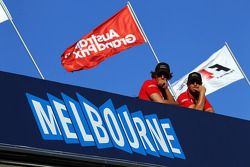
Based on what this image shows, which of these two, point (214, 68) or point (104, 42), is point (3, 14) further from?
point (214, 68)

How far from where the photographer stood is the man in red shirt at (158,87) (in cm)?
795

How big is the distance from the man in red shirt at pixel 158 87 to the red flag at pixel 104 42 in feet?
18.2

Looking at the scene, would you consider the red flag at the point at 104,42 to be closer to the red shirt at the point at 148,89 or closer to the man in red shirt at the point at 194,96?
the man in red shirt at the point at 194,96

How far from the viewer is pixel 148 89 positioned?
7957mm

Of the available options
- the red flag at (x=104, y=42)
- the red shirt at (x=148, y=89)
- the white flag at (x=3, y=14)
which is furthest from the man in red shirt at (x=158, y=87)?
the red flag at (x=104, y=42)

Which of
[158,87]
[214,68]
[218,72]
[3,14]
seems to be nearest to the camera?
[158,87]

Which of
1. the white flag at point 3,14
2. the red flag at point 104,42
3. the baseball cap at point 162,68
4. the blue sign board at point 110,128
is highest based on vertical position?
the white flag at point 3,14

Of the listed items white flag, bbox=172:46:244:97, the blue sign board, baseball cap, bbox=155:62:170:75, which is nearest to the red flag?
white flag, bbox=172:46:244:97

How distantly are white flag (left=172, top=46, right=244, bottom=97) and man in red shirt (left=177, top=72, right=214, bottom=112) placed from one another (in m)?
5.51

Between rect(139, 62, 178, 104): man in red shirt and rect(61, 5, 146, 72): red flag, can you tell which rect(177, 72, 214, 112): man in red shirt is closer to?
rect(139, 62, 178, 104): man in red shirt

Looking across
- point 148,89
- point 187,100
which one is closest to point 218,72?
point 187,100

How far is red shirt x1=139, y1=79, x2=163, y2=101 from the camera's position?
795 centimetres

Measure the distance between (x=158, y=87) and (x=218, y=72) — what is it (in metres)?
6.96

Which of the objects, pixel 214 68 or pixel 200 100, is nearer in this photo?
pixel 200 100
